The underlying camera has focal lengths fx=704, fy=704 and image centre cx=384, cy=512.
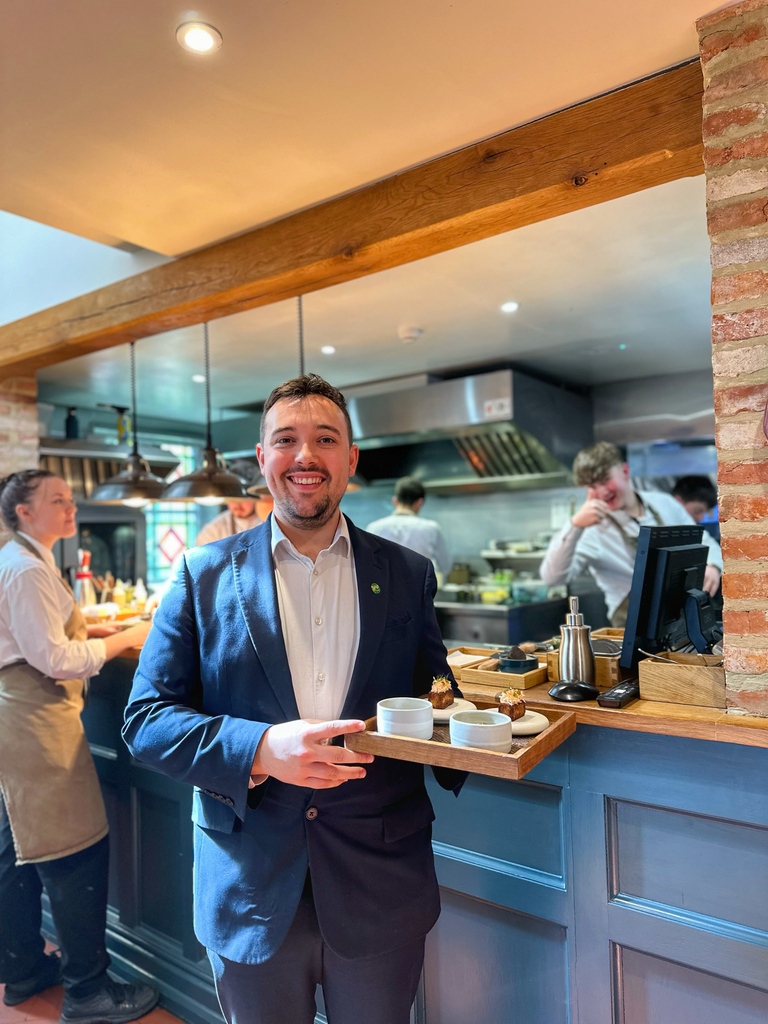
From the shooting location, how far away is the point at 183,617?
151 cm

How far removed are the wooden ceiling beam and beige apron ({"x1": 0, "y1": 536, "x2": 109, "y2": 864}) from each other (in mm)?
1537

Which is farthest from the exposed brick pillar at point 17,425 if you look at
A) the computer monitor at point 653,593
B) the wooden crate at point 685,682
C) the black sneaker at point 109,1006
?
the wooden crate at point 685,682

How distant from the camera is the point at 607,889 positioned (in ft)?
5.45

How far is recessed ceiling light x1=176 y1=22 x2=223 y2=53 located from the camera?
1.69 m

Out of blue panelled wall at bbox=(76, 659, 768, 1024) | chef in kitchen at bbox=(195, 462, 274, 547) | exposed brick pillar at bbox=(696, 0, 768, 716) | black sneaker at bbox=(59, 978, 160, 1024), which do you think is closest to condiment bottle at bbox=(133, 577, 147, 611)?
chef in kitchen at bbox=(195, 462, 274, 547)

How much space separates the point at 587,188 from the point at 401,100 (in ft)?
1.91

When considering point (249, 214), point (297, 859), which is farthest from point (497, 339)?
point (297, 859)

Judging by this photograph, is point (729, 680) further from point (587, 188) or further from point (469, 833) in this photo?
point (587, 188)

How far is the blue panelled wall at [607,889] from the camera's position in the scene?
1.52m

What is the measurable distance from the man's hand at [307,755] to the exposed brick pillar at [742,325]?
3.07 ft

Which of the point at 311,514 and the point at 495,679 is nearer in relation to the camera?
the point at 311,514

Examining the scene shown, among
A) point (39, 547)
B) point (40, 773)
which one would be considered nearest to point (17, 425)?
point (39, 547)

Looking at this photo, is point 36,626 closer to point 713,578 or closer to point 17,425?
point 17,425

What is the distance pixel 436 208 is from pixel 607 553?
2.39 m
